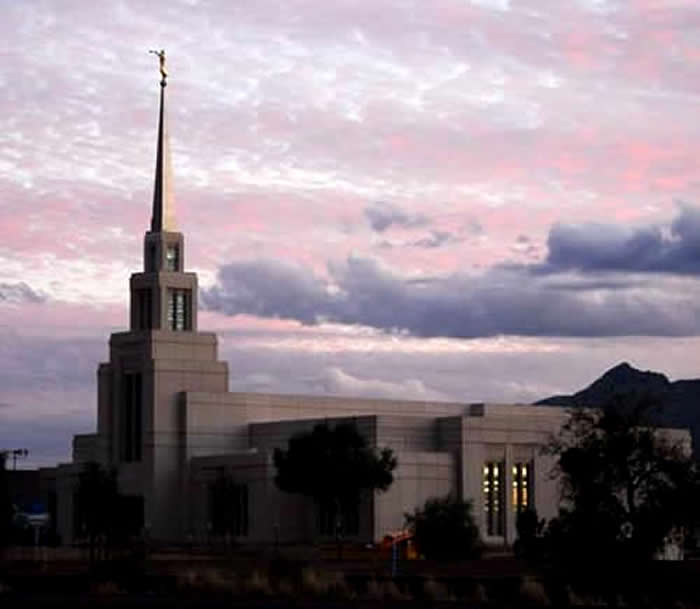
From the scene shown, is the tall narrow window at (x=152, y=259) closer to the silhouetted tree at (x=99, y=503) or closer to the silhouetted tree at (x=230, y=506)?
the silhouetted tree at (x=230, y=506)

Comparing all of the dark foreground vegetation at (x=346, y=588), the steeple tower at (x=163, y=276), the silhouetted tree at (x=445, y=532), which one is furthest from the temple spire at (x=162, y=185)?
the dark foreground vegetation at (x=346, y=588)

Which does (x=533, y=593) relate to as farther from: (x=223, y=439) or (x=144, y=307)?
(x=144, y=307)

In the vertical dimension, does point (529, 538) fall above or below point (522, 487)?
below

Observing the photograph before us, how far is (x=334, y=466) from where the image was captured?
107562 mm

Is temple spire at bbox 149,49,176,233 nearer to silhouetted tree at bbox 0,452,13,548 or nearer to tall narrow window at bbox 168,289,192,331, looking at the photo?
tall narrow window at bbox 168,289,192,331

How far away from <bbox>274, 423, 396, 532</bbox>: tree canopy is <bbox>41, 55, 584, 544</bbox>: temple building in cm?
1051

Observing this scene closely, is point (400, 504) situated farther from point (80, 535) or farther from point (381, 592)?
point (381, 592)

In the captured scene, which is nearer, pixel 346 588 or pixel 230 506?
pixel 346 588

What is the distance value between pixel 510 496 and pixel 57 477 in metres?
36.2

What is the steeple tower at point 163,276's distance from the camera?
447 ft

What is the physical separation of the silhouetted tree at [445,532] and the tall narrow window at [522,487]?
120ft

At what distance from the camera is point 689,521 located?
5847 centimetres

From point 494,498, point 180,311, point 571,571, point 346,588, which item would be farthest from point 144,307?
point 346,588

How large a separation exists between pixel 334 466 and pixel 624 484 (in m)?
50.0
